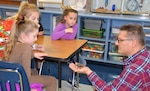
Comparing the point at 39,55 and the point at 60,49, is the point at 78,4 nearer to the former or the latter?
the point at 60,49

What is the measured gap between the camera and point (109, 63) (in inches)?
136

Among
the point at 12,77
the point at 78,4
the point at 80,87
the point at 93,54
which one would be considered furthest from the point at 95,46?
the point at 12,77

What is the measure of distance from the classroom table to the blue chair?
18.3 inches

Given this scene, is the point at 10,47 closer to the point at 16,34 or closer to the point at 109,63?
the point at 16,34

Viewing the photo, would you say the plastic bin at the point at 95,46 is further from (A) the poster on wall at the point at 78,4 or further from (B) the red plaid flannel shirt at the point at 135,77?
(B) the red plaid flannel shirt at the point at 135,77

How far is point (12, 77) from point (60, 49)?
76cm

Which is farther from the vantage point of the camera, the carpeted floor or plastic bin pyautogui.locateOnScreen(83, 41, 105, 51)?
plastic bin pyautogui.locateOnScreen(83, 41, 105, 51)

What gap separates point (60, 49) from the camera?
1.95 meters

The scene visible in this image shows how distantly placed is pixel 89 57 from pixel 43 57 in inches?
69.9

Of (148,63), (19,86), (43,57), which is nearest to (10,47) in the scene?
(43,57)

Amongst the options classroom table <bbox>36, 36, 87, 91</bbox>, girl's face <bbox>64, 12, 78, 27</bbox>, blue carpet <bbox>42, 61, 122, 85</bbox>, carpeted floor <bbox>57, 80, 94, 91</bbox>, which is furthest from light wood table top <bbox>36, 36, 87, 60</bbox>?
A: blue carpet <bbox>42, 61, 122, 85</bbox>

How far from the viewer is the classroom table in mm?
1727

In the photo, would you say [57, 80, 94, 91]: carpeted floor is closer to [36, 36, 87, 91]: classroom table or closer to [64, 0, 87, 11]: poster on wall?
[36, 36, 87, 91]: classroom table

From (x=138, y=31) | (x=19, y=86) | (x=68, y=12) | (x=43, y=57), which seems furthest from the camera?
(x=68, y=12)
